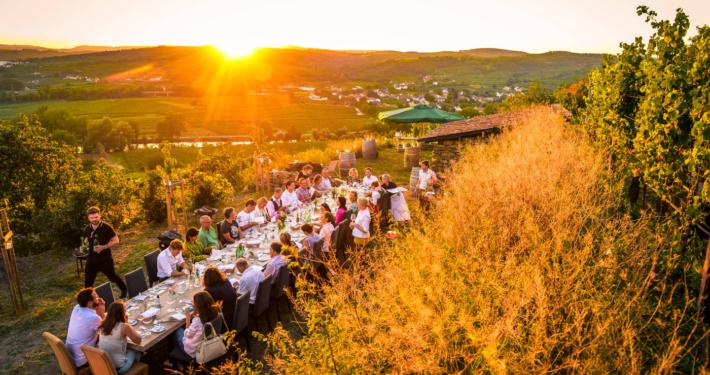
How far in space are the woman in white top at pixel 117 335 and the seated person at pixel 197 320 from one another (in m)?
0.49

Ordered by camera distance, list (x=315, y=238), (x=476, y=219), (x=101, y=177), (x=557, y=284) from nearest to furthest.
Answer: (x=557, y=284), (x=476, y=219), (x=315, y=238), (x=101, y=177)

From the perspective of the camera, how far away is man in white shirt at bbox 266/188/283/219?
9.27 metres

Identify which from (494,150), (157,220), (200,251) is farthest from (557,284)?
(157,220)

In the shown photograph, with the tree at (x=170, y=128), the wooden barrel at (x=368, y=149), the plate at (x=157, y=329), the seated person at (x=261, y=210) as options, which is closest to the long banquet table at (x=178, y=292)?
the plate at (x=157, y=329)

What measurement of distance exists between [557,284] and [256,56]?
345ft

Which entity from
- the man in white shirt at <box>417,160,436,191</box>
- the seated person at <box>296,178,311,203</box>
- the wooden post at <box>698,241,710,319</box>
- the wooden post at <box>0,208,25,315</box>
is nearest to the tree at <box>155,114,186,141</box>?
the seated person at <box>296,178,311,203</box>

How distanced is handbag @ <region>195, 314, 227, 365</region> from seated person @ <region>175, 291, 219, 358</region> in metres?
0.12

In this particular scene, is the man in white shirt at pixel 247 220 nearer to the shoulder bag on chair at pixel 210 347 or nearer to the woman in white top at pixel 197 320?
the woman in white top at pixel 197 320

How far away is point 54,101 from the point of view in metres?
70.1

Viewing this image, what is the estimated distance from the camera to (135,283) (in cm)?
605

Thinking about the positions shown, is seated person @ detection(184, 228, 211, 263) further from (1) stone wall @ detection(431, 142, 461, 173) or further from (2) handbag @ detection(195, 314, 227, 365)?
(1) stone wall @ detection(431, 142, 461, 173)

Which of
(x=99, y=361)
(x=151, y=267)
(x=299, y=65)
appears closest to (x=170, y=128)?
(x=299, y=65)

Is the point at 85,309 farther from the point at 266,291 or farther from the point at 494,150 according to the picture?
the point at 494,150

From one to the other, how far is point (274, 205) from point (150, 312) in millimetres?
4875
